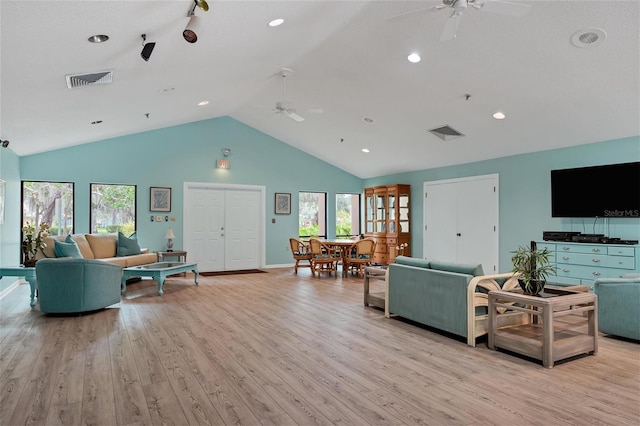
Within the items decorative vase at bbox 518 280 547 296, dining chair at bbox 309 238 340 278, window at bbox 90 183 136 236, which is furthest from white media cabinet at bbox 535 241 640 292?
window at bbox 90 183 136 236

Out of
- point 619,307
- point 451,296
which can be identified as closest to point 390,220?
point 451,296

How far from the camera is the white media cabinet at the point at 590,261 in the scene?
17.6ft

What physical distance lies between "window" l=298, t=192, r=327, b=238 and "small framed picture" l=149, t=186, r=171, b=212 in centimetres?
315

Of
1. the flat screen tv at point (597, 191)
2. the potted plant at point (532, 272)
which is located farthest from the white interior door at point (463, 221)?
the potted plant at point (532, 272)

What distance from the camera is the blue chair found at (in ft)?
15.5

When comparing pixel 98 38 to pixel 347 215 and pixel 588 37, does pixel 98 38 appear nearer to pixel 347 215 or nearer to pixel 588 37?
pixel 588 37

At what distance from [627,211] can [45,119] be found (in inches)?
309

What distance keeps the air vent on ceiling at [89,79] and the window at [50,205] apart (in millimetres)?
4373

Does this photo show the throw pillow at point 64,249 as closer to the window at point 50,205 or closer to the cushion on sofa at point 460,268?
the window at point 50,205

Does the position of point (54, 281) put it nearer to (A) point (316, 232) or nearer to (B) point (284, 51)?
(B) point (284, 51)

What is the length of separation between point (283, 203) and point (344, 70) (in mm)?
4609

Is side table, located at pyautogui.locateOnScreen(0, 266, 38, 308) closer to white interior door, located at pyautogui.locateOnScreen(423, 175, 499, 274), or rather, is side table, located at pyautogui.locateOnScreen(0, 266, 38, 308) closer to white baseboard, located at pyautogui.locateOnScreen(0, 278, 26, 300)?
white baseboard, located at pyautogui.locateOnScreen(0, 278, 26, 300)

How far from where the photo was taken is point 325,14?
14.7 ft

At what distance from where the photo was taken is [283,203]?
1004cm
